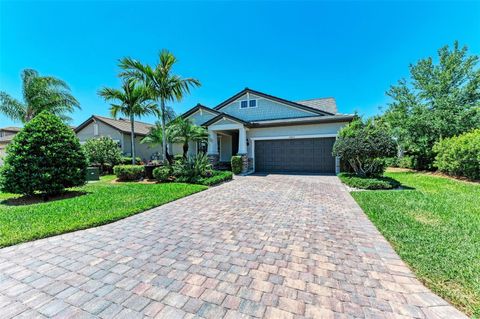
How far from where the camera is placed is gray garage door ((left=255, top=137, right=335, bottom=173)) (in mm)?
14047

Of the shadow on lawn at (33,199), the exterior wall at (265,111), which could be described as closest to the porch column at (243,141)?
the exterior wall at (265,111)

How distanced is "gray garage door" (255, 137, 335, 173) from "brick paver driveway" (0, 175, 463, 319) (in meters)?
9.85

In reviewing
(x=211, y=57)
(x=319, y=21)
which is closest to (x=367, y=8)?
(x=319, y=21)

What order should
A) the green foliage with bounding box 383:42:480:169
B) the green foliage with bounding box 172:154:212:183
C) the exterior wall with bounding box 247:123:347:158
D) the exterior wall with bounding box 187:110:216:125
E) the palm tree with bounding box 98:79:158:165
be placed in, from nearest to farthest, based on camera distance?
the green foliage with bounding box 172:154:212:183 → the palm tree with bounding box 98:79:158:165 → the exterior wall with bounding box 247:123:347:158 → the green foliage with bounding box 383:42:480:169 → the exterior wall with bounding box 187:110:216:125

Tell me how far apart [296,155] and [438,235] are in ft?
36.1

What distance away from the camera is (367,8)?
31.6 feet

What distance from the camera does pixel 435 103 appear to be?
51.8 ft

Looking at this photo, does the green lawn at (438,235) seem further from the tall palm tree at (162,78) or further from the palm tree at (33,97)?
the palm tree at (33,97)

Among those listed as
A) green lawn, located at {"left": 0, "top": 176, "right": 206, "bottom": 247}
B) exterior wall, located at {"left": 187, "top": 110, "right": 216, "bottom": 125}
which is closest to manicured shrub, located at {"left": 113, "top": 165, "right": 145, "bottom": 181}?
green lawn, located at {"left": 0, "top": 176, "right": 206, "bottom": 247}

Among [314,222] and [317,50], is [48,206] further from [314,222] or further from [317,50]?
[317,50]

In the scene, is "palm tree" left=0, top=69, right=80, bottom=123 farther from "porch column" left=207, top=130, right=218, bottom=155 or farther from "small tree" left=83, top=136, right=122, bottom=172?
"porch column" left=207, top=130, right=218, bottom=155

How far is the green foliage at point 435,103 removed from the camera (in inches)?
581

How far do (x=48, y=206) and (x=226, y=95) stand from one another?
14.9m

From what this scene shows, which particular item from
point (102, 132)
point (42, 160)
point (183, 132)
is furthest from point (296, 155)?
point (102, 132)
